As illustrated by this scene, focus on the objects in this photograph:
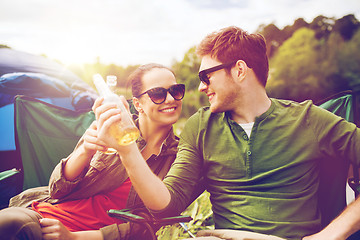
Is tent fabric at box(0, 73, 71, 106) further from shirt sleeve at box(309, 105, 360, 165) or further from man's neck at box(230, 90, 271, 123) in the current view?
shirt sleeve at box(309, 105, 360, 165)

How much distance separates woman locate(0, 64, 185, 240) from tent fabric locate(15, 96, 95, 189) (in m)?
0.74

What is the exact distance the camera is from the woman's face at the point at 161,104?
7.20ft

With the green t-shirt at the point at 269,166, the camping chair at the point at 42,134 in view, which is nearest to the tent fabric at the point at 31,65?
the camping chair at the point at 42,134

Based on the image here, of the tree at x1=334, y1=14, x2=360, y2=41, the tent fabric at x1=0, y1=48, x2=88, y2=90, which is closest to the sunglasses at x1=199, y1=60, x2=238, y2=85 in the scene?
the tent fabric at x1=0, y1=48, x2=88, y2=90

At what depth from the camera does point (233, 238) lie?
1643mm

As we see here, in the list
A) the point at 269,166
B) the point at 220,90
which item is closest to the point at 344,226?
the point at 269,166

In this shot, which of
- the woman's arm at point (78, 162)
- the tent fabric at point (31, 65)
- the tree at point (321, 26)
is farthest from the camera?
the tree at point (321, 26)

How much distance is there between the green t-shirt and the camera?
1.69 meters

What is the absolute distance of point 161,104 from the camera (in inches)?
86.3

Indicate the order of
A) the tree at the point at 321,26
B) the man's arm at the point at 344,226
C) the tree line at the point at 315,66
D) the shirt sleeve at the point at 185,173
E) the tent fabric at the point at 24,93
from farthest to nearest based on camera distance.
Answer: the tree at the point at 321,26
the tree line at the point at 315,66
the tent fabric at the point at 24,93
the shirt sleeve at the point at 185,173
the man's arm at the point at 344,226

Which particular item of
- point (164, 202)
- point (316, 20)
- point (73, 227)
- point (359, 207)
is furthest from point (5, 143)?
point (316, 20)

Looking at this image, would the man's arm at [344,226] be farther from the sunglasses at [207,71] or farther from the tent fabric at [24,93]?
the tent fabric at [24,93]

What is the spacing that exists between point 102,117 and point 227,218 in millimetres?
1053

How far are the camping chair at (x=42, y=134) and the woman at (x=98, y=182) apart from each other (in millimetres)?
742
